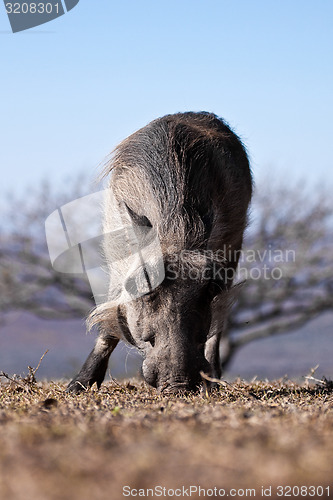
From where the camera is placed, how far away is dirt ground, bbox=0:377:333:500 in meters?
1.50

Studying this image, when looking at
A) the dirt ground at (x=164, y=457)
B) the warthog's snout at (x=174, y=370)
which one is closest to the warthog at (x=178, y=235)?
the warthog's snout at (x=174, y=370)

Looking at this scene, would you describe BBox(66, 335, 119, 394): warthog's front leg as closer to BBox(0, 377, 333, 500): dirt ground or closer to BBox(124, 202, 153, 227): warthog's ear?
BBox(124, 202, 153, 227): warthog's ear

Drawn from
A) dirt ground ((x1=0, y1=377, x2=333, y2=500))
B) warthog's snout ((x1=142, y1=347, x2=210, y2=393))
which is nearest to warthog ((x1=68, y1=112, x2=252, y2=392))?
warthog's snout ((x1=142, y1=347, x2=210, y2=393))

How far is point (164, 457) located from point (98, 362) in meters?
3.70

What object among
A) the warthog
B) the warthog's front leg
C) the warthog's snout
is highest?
the warthog

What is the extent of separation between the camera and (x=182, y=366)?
3.87 metres

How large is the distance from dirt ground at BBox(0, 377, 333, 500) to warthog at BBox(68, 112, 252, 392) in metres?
1.50

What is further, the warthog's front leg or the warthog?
the warthog's front leg

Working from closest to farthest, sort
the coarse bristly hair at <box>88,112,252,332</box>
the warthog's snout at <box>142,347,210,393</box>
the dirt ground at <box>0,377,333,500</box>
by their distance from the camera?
the dirt ground at <box>0,377,333,500</box> < the warthog's snout at <box>142,347,210,393</box> < the coarse bristly hair at <box>88,112,252,332</box>

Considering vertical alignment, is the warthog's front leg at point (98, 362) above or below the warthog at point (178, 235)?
below

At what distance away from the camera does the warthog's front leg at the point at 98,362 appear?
17.1 feet

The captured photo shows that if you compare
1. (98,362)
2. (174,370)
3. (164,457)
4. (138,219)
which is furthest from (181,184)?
(164,457)

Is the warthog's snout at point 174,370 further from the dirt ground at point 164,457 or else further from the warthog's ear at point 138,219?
the dirt ground at point 164,457

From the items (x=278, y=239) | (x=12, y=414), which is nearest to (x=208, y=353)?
(x=12, y=414)
